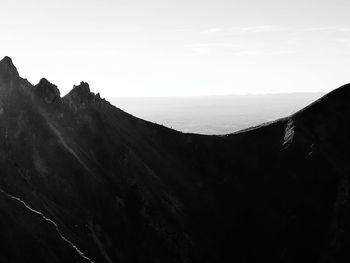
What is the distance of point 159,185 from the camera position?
5834 cm

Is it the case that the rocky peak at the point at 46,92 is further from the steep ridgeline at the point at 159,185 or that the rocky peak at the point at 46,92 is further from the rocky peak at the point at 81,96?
the rocky peak at the point at 81,96

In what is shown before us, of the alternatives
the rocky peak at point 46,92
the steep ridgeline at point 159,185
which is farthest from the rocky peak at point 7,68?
the rocky peak at point 46,92

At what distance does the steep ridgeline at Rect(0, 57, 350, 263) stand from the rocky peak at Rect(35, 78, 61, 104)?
133mm

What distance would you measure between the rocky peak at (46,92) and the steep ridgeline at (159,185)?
13 cm

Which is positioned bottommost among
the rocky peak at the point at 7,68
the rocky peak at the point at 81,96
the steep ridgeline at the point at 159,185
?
the steep ridgeline at the point at 159,185

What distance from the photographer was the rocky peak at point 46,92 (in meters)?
53.4

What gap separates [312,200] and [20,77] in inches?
1714

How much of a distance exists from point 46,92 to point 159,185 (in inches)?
763

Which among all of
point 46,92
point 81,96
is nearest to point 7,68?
point 46,92

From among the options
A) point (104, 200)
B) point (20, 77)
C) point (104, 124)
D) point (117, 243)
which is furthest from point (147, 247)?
point (20, 77)

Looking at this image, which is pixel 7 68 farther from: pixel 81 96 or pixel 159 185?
pixel 159 185

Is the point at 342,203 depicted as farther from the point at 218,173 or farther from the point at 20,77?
the point at 20,77

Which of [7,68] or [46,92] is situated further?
[46,92]

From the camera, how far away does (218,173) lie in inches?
2628
